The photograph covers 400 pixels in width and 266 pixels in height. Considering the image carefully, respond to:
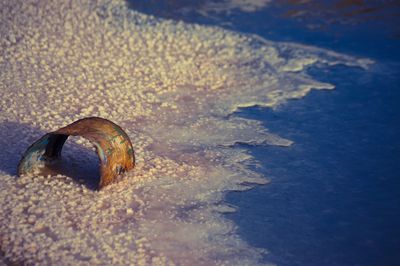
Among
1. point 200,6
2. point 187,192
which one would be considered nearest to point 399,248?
point 187,192

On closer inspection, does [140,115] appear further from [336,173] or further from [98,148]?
[336,173]

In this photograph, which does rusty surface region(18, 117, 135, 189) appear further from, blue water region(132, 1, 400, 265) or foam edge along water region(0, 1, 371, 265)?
blue water region(132, 1, 400, 265)

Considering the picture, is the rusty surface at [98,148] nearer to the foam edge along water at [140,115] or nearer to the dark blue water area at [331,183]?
the foam edge along water at [140,115]

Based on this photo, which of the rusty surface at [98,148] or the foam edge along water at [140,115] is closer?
the foam edge along water at [140,115]

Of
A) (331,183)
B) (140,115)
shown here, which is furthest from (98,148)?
(331,183)

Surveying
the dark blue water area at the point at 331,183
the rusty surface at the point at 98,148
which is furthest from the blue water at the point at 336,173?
the rusty surface at the point at 98,148

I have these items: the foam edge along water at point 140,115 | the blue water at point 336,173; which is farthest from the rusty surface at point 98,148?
the blue water at point 336,173

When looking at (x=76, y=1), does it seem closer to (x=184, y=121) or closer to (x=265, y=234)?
(x=184, y=121)
